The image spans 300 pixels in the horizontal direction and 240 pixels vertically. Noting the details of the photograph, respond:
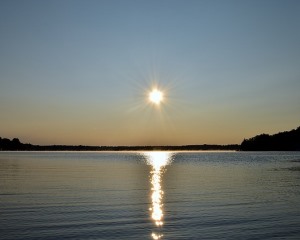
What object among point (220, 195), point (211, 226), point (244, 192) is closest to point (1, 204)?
point (211, 226)

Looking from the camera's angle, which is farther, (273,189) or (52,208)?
(273,189)

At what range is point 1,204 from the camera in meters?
39.7

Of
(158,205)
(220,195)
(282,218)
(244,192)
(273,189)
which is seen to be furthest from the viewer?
(273,189)

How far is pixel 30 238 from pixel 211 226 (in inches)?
510

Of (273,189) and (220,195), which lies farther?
(273,189)

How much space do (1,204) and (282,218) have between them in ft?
88.3

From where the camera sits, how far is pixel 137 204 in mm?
41500

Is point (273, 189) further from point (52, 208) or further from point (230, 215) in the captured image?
point (52, 208)

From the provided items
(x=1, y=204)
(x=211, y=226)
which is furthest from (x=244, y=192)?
(x=1, y=204)

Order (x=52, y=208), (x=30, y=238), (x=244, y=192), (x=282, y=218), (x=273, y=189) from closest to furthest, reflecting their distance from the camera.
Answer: (x=30, y=238), (x=282, y=218), (x=52, y=208), (x=244, y=192), (x=273, y=189)

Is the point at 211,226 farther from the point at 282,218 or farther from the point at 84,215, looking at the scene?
the point at 84,215

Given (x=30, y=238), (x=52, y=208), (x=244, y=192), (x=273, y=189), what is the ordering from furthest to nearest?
(x=273, y=189) → (x=244, y=192) → (x=52, y=208) → (x=30, y=238)

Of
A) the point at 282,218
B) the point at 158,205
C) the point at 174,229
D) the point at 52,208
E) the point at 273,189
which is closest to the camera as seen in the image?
the point at 174,229

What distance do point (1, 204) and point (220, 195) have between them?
2563 cm
